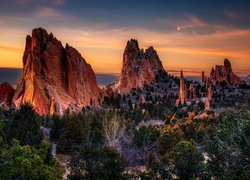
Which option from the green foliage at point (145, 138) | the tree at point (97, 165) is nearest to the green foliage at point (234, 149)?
the tree at point (97, 165)

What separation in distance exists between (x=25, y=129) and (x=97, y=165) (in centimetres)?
1086

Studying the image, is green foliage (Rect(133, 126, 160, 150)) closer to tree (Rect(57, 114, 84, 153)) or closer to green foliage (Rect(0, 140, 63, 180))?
tree (Rect(57, 114, 84, 153))

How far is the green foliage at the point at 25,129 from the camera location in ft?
120

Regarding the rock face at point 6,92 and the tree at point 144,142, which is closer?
the tree at point 144,142

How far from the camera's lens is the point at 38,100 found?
177750 mm

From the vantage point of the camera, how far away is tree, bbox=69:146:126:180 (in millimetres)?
Result: 29656

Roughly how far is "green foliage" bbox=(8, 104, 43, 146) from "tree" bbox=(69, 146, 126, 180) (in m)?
6.63

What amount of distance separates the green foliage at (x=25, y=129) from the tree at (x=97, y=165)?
Answer: 6630 millimetres

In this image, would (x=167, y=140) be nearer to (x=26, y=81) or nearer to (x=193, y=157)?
(x=193, y=157)

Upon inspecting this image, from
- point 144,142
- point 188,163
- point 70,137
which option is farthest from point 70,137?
point 188,163

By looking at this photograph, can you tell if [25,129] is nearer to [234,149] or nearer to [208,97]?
[234,149]

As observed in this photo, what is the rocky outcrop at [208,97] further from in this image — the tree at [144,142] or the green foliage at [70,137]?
the green foliage at [70,137]

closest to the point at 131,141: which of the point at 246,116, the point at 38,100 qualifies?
the point at 246,116

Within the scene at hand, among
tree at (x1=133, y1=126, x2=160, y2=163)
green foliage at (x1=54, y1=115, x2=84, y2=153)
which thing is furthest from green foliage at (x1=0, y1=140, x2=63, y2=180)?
green foliage at (x1=54, y1=115, x2=84, y2=153)
